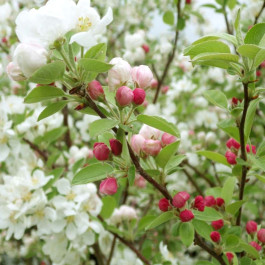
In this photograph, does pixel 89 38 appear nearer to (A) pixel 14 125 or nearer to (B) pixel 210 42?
(B) pixel 210 42

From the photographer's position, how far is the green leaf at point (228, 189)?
1.08 metres

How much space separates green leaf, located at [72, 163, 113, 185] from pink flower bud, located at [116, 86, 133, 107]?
0.16 metres

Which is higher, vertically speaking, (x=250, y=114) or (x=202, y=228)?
(x=250, y=114)

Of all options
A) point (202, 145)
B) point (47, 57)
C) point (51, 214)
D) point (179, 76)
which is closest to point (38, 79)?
point (47, 57)

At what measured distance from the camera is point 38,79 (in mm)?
648

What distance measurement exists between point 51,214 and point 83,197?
14cm

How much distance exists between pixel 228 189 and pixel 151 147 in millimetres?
368

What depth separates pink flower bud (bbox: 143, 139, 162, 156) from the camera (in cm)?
85

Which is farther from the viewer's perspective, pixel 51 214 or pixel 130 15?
pixel 130 15

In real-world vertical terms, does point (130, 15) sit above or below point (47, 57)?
below

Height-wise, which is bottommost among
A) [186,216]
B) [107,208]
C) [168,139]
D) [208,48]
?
[107,208]

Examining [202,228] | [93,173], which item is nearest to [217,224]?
[202,228]

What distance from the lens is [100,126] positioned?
710 millimetres

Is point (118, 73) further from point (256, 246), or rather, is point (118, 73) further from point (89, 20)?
point (256, 246)
